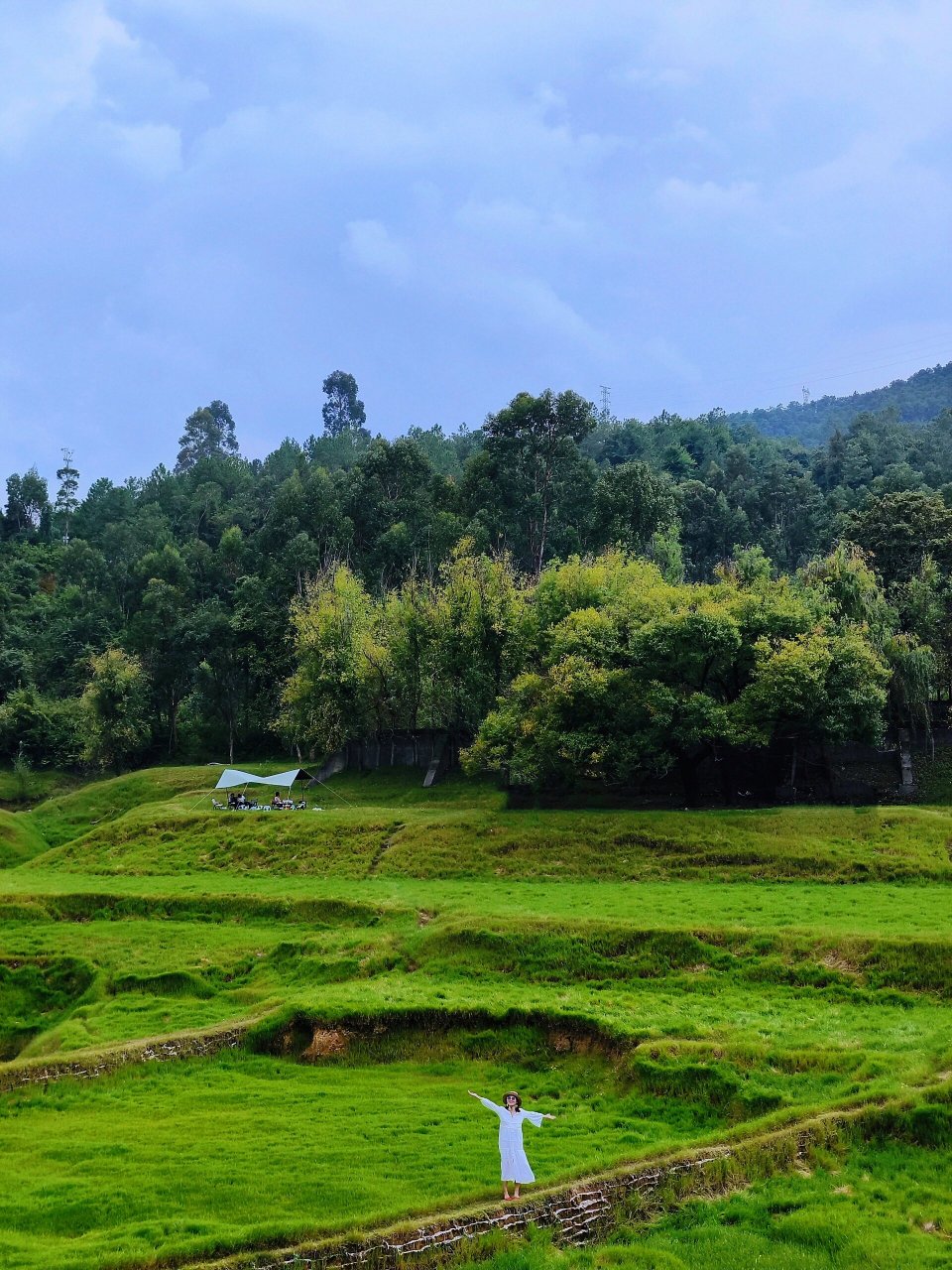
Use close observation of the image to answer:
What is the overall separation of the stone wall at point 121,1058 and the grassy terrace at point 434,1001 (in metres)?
0.41

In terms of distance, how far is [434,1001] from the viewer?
2328 centimetres

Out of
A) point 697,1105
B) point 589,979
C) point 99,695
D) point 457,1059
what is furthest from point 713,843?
point 99,695

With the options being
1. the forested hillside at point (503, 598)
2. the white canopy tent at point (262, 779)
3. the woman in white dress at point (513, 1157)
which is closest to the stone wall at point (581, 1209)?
the woman in white dress at point (513, 1157)

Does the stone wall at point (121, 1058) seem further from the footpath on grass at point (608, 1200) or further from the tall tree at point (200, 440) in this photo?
the tall tree at point (200, 440)

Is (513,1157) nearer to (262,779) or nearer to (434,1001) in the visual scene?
(434,1001)

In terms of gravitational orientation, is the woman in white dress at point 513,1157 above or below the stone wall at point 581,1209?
above

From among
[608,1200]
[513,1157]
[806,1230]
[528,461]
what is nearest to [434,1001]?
[513,1157]

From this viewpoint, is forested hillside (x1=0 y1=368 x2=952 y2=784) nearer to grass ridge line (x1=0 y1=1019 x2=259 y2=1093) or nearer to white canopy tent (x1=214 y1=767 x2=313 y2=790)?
white canopy tent (x1=214 y1=767 x2=313 y2=790)

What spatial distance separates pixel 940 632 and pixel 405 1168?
1707 inches

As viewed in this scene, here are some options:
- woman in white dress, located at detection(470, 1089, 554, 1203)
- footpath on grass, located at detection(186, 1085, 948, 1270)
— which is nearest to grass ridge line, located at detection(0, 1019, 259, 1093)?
footpath on grass, located at detection(186, 1085, 948, 1270)

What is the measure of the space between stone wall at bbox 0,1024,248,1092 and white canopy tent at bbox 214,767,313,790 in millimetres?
27536

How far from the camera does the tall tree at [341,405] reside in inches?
7441

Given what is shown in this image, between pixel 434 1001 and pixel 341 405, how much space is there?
174 metres

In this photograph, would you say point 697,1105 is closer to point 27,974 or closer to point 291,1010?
point 291,1010
